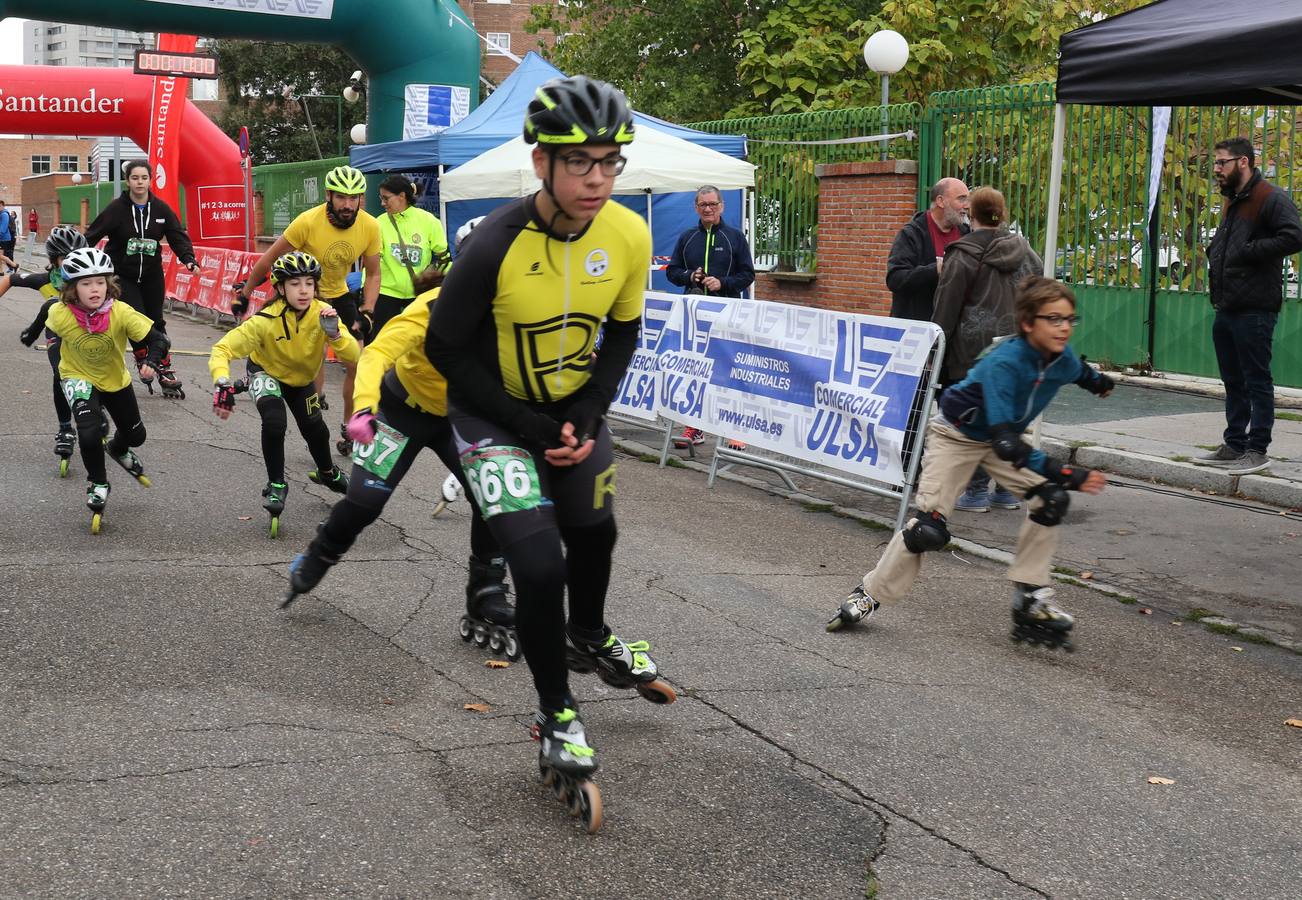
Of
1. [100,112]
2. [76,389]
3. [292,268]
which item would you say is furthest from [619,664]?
[100,112]

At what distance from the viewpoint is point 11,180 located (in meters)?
115

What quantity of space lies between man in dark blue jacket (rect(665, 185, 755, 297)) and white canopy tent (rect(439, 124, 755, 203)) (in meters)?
1.94

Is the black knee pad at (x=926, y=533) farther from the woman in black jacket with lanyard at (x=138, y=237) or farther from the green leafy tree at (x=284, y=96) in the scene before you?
the green leafy tree at (x=284, y=96)

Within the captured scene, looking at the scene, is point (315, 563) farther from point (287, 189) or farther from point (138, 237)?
point (287, 189)

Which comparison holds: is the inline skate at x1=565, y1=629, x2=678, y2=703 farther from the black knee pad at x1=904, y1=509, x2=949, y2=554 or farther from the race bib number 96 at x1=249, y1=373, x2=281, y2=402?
the race bib number 96 at x1=249, y1=373, x2=281, y2=402

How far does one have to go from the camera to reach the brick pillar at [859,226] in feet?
53.2

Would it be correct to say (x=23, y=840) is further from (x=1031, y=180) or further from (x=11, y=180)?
(x=11, y=180)

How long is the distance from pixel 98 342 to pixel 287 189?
23.6 m

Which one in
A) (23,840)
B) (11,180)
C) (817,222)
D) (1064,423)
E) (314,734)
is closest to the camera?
(23,840)

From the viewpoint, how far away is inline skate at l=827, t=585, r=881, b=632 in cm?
632

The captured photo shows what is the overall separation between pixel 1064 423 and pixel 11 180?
119 meters

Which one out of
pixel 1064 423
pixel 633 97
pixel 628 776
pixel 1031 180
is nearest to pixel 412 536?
pixel 628 776

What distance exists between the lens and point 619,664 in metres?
4.79

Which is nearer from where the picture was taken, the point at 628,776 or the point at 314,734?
the point at 628,776
